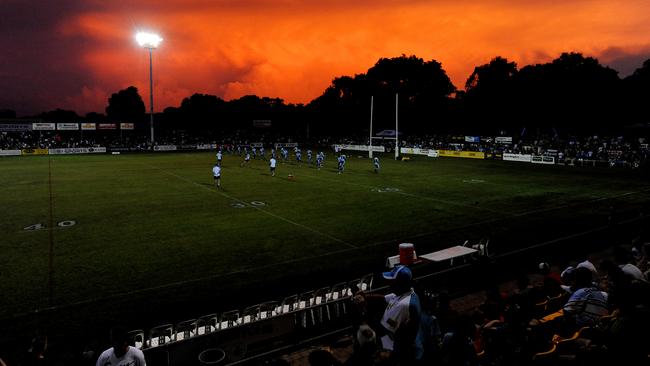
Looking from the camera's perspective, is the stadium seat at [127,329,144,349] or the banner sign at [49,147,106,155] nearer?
the stadium seat at [127,329,144,349]

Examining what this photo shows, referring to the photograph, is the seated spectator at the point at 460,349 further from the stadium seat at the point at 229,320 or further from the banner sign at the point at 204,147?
the banner sign at the point at 204,147

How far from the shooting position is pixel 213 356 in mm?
7613

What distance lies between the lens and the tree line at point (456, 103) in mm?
77812

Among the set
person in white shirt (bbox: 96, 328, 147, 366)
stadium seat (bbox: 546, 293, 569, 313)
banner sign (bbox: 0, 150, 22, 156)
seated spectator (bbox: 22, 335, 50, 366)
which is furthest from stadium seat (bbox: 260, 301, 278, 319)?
banner sign (bbox: 0, 150, 22, 156)

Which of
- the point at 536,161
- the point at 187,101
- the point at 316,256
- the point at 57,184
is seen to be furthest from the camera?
the point at 187,101

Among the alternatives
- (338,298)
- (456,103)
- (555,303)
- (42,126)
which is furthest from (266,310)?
(456,103)

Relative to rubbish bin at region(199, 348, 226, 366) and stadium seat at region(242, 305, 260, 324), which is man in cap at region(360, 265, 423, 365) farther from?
stadium seat at region(242, 305, 260, 324)

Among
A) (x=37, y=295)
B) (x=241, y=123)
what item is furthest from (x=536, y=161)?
(x=241, y=123)

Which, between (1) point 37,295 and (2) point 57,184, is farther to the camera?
(2) point 57,184

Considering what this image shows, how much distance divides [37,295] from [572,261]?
1560 cm

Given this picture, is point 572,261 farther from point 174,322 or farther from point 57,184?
point 57,184

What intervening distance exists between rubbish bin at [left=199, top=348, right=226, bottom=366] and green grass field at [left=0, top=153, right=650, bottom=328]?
3552 mm

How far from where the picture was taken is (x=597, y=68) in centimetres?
8050

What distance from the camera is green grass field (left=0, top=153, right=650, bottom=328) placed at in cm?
1259
